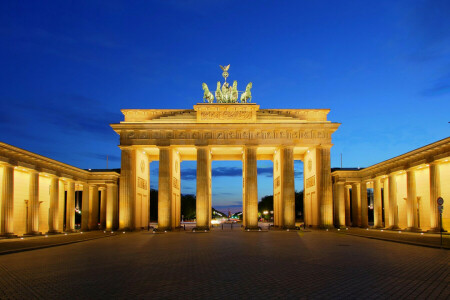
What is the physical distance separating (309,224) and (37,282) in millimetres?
49110

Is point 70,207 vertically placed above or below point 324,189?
below

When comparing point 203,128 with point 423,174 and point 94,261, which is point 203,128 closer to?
point 423,174

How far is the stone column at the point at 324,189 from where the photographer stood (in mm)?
52438

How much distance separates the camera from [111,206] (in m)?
56.5

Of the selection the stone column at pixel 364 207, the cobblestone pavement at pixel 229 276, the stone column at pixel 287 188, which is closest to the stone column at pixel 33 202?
the cobblestone pavement at pixel 229 276

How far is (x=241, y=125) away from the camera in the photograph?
176 ft

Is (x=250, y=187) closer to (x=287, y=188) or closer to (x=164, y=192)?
(x=287, y=188)

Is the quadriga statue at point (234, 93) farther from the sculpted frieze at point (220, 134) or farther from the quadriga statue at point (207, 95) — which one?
the sculpted frieze at point (220, 134)

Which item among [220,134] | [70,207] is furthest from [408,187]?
[70,207]

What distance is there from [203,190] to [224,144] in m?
6.61

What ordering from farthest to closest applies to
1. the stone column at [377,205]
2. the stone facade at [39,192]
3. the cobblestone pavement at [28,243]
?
the stone column at [377,205] < the stone facade at [39,192] < the cobblestone pavement at [28,243]

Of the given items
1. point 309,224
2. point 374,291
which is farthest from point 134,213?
point 374,291

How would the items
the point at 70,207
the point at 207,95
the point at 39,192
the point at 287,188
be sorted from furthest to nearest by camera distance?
the point at 207,95 < the point at 70,207 < the point at 287,188 < the point at 39,192

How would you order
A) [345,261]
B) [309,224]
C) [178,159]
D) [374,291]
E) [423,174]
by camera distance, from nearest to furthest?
[374,291], [345,261], [423,174], [309,224], [178,159]
